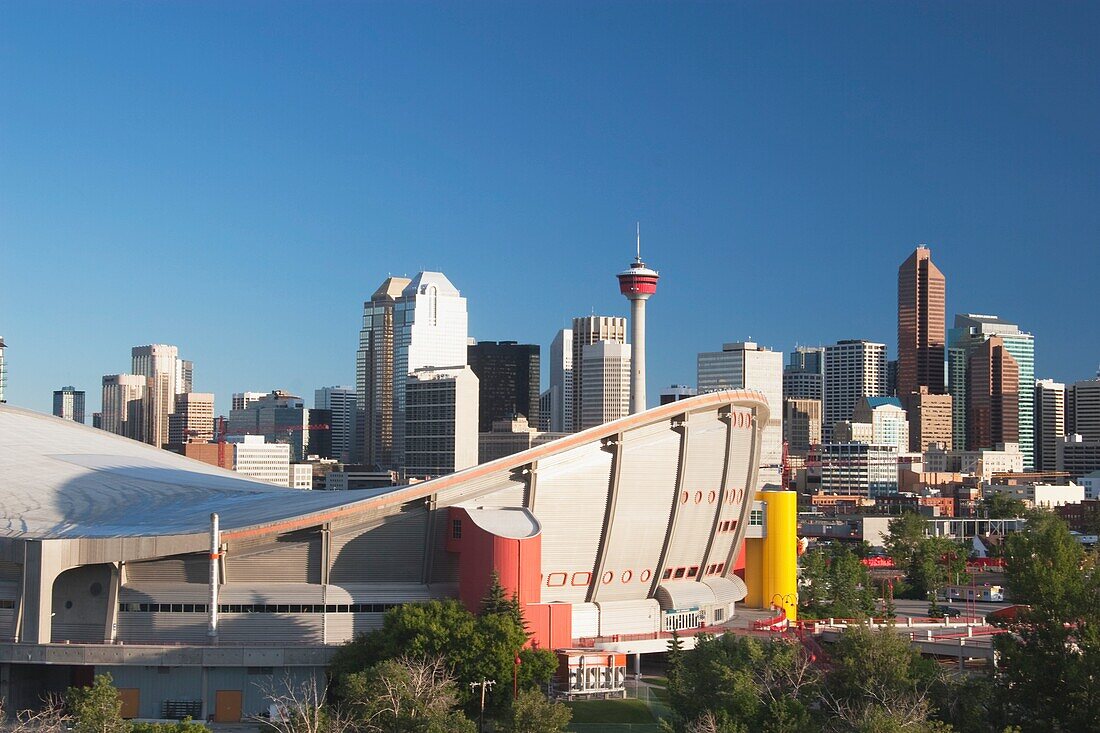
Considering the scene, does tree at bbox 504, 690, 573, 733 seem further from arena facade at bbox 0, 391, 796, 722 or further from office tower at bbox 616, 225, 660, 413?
office tower at bbox 616, 225, 660, 413

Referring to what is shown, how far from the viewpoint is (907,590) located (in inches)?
4328

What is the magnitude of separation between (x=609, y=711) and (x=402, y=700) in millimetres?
12114

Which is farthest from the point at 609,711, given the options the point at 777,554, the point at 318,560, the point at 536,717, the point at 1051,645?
the point at 777,554

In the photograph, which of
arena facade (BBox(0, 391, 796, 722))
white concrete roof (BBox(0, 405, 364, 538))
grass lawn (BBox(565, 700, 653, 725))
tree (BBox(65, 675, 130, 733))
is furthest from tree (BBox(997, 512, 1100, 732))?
tree (BBox(65, 675, 130, 733))

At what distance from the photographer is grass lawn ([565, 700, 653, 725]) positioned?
192 feet

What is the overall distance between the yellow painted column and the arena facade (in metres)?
11.6

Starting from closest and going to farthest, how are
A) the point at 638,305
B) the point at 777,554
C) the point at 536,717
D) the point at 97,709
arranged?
the point at 536,717 → the point at 97,709 → the point at 777,554 → the point at 638,305

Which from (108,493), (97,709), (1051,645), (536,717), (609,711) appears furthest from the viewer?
(108,493)

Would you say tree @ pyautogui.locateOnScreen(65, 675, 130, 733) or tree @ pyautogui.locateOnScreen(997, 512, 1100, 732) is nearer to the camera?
tree @ pyautogui.locateOnScreen(65, 675, 130, 733)

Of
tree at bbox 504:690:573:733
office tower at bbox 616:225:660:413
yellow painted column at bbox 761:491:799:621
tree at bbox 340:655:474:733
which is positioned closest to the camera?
tree at bbox 504:690:573:733

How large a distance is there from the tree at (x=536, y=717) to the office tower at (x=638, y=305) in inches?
3134

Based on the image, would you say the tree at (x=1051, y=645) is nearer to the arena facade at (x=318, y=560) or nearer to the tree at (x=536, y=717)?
the tree at (x=536, y=717)

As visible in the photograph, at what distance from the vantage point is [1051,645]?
176ft

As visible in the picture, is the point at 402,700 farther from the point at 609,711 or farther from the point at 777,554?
the point at 777,554
